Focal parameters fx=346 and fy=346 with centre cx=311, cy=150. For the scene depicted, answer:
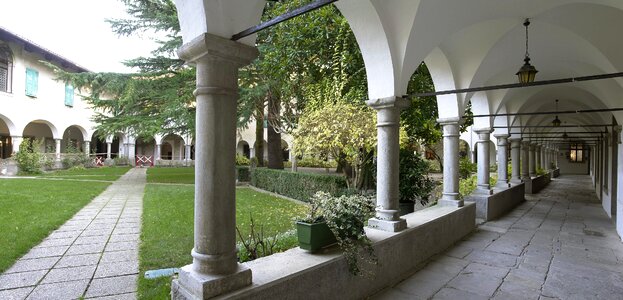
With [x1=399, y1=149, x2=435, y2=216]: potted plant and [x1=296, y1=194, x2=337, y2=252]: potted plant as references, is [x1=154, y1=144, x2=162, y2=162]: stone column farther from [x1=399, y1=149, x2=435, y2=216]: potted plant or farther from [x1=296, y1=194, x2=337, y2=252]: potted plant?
[x1=296, y1=194, x2=337, y2=252]: potted plant

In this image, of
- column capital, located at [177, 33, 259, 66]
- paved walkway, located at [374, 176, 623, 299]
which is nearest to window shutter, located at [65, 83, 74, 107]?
column capital, located at [177, 33, 259, 66]

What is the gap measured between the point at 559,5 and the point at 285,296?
5.61 metres

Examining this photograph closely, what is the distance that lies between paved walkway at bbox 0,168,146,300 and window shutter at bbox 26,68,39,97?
1703cm

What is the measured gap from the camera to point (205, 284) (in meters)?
2.33

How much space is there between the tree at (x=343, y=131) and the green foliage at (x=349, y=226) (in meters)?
4.56

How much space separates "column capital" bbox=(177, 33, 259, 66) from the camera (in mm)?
2439

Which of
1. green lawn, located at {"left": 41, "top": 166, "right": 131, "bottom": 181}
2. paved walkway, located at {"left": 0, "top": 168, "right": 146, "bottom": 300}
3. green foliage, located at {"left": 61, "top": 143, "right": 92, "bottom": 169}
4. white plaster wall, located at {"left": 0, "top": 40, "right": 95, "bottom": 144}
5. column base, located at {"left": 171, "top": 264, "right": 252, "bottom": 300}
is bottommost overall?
paved walkway, located at {"left": 0, "top": 168, "right": 146, "bottom": 300}

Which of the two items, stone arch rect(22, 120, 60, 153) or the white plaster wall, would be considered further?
stone arch rect(22, 120, 60, 153)

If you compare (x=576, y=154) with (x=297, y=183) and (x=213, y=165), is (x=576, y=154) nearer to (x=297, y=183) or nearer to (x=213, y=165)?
(x=297, y=183)

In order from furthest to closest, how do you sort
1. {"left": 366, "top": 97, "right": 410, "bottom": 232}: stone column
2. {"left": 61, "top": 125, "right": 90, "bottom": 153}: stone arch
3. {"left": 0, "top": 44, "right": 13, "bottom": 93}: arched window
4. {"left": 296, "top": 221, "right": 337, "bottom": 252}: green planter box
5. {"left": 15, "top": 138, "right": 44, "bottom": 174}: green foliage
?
1. {"left": 61, "top": 125, "right": 90, "bottom": 153}: stone arch
2. {"left": 0, "top": 44, "right": 13, "bottom": 93}: arched window
3. {"left": 15, "top": 138, "right": 44, "bottom": 174}: green foliage
4. {"left": 366, "top": 97, "right": 410, "bottom": 232}: stone column
5. {"left": 296, "top": 221, "right": 337, "bottom": 252}: green planter box

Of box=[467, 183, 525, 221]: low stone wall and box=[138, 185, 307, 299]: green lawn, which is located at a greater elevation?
box=[467, 183, 525, 221]: low stone wall

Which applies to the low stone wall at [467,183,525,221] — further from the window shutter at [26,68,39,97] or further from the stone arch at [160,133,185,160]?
the stone arch at [160,133,185,160]

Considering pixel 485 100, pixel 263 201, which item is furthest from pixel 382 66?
pixel 263 201

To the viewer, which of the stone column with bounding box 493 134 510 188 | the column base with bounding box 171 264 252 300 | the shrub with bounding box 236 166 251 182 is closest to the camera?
the column base with bounding box 171 264 252 300
